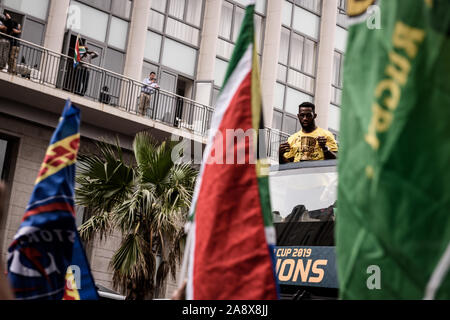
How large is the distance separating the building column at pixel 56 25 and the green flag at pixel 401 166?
19633mm

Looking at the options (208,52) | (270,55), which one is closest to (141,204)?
(208,52)

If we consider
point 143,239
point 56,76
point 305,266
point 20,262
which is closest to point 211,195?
point 20,262

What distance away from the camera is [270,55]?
27.2 metres

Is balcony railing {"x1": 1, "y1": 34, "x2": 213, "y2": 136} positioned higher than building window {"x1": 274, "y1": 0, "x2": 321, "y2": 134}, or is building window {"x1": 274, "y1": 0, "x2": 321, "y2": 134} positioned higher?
building window {"x1": 274, "y1": 0, "x2": 321, "y2": 134}

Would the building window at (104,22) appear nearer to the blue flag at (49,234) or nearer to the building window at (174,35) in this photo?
the building window at (174,35)

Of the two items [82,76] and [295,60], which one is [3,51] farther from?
[295,60]

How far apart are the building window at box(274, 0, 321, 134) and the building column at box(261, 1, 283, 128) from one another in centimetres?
47

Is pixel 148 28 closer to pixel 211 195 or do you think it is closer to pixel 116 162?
pixel 116 162

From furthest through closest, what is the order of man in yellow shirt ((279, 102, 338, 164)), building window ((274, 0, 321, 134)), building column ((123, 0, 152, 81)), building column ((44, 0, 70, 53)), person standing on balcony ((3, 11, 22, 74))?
building window ((274, 0, 321, 134)) → building column ((123, 0, 152, 81)) → building column ((44, 0, 70, 53)) → person standing on balcony ((3, 11, 22, 74)) → man in yellow shirt ((279, 102, 338, 164))

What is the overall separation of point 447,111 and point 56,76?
19148mm

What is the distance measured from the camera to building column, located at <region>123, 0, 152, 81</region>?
903 inches

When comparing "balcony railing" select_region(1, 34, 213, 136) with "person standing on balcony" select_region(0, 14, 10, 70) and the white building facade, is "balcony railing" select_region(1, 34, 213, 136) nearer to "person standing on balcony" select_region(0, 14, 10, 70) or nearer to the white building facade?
the white building facade

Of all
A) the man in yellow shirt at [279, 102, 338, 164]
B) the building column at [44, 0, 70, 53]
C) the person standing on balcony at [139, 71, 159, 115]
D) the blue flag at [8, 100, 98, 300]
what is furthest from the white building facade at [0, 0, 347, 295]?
the blue flag at [8, 100, 98, 300]
